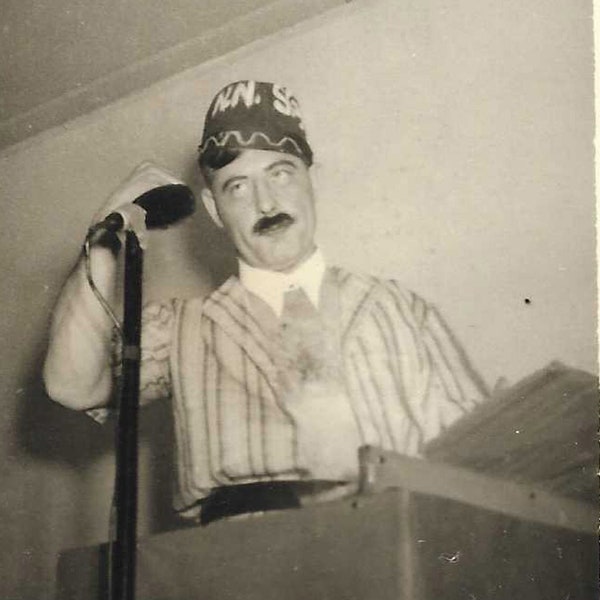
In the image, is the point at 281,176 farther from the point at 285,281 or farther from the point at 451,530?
the point at 451,530

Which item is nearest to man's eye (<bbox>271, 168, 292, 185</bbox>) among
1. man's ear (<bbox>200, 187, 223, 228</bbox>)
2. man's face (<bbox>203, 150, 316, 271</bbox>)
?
man's face (<bbox>203, 150, 316, 271</bbox>)

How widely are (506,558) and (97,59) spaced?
1.15 m

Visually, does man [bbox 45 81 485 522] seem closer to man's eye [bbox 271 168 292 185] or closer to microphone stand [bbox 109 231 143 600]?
man's eye [bbox 271 168 292 185]

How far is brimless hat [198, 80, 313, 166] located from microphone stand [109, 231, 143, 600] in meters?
0.22

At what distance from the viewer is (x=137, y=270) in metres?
1.48

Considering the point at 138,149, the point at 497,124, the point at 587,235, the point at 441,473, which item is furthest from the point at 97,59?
the point at 441,473

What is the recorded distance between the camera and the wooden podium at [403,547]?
104 cm

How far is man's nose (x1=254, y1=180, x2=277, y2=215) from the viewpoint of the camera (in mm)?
1547

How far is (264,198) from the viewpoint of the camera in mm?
1551

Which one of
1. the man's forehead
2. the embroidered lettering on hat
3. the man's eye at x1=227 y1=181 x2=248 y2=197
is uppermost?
the embroidered lettering on hat

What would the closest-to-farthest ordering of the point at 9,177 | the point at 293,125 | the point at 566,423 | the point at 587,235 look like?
the point at 566,423
the point at 587,235
the point at 293,125
the point at 9,177

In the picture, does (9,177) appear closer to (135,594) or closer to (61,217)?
(61,217)

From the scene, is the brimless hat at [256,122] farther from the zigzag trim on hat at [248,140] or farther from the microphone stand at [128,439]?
the microphone stand at [128,439]

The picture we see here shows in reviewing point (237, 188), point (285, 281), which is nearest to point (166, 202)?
point (237, 188)
